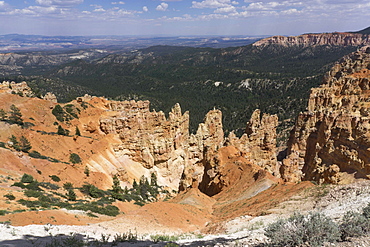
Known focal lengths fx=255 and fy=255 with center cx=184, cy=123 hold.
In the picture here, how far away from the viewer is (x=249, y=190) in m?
24.2

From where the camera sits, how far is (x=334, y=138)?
31.7m

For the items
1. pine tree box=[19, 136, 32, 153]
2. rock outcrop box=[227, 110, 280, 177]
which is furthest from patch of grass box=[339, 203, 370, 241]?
pine tree box=[19, 136, 32, 153]

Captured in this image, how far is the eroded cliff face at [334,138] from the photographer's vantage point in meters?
25.3

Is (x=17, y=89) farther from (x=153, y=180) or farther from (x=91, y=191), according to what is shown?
(x=91, y=191)

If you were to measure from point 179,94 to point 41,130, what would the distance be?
10490 cm

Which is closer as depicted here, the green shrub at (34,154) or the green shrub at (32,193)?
the green shrub at (32,193)

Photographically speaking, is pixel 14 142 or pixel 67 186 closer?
pixel 67 186

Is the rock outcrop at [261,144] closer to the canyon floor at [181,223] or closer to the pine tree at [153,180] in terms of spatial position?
the pine tree at [153,180]

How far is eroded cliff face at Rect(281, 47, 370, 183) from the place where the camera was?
25.3 metres

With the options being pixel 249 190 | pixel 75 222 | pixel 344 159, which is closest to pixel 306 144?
pixel 344 159

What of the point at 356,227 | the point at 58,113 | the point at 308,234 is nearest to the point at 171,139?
the point at 58,113

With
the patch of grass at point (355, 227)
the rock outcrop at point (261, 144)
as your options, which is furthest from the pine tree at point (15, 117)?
the patch of grass at point (355, 227)

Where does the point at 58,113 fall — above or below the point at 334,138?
above

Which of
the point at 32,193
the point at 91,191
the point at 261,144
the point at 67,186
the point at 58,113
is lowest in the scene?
the point at 91,191
